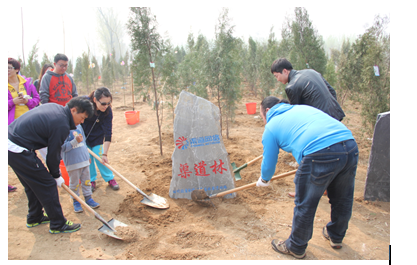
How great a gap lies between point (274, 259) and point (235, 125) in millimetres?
5962

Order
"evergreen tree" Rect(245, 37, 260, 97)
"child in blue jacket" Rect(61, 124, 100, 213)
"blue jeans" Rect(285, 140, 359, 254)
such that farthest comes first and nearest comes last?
"evergreen tree" Rect(245, 37, 260, 97) → "child in blue jacket" Rect(61, 124, 100, 213) → "blue jeans" Rect(285, 140, 359, 254)

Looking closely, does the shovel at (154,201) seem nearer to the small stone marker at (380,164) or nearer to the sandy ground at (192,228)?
the sandy ground at (192,228)

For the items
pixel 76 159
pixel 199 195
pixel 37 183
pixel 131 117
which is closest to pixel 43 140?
pixel 37 183

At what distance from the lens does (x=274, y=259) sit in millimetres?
2361

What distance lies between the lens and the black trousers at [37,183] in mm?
2418

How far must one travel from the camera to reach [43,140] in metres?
2.48

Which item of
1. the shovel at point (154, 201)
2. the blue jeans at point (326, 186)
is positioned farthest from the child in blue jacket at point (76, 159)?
→ the blue jeans at point (326, 186)

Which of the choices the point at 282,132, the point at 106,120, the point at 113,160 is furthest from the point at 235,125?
the point at 282,132

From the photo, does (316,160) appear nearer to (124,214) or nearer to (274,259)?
(274,259)

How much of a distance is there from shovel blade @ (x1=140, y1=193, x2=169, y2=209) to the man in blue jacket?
5.45 feet

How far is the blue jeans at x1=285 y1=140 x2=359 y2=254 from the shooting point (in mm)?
2061

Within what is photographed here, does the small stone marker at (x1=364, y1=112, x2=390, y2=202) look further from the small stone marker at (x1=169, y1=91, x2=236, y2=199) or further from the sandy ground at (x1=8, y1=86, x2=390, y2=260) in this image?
the small stone marker at (x1=169, y1=91, x2=236, y2=199)

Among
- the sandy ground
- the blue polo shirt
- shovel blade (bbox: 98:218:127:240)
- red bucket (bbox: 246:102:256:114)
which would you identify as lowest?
the sandy ground

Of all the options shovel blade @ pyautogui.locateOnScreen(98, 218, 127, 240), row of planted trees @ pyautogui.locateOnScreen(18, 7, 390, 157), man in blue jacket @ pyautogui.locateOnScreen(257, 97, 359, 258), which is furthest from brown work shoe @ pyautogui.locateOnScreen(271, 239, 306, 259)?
row of planted trees @ pyautogui.locateOnScreen(18, 7, 390, 157)
